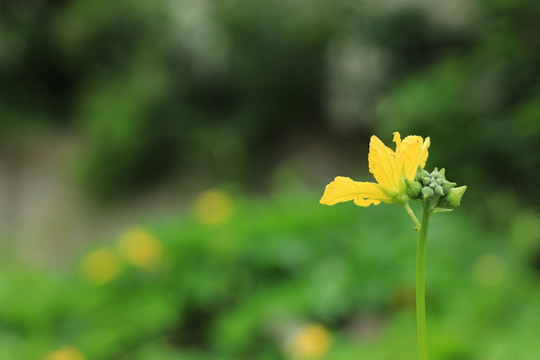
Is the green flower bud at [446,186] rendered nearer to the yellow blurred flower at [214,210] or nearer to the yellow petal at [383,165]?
the yellow petal at [383,165]

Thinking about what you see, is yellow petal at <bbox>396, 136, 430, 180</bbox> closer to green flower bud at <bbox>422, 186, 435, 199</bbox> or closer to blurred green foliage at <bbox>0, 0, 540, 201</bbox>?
green flower bud at <bbox>422, 186, 435, 199</bbox>

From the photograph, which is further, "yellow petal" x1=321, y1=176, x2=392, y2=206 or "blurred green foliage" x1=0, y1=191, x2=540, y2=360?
"blurred green foliage" x1=0, y1=191, x2=540, y2=360

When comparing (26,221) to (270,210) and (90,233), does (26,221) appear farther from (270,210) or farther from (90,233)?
(270,210)

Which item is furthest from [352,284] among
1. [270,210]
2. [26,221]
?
[26,221]

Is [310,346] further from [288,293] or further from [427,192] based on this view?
[427,192]

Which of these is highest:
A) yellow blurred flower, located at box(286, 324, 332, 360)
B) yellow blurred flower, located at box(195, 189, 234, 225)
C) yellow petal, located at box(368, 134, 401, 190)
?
yellow blurred flower, located at box(195, 189, 234, 225)

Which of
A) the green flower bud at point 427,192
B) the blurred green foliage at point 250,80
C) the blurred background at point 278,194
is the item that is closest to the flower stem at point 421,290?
the green flower bud at point 427,192

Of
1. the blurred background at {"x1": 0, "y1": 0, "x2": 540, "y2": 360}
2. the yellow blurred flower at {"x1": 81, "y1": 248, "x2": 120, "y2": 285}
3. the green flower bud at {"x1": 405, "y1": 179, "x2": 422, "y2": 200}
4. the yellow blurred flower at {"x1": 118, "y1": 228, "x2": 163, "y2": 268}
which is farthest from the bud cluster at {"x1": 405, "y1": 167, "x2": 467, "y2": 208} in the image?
the yellow blurred flower at {"x1": 81, "y1": 248, "x2": 120, "y2": 285}
